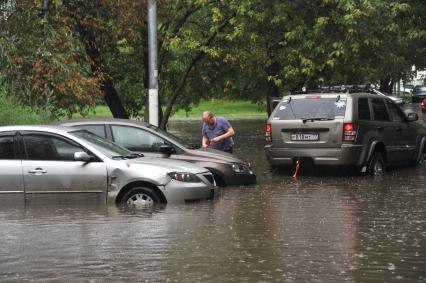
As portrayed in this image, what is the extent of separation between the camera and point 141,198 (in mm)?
9867

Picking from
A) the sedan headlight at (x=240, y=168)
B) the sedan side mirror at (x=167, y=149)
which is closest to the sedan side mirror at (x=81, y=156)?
the sedan side mirror at (x=167, y=149)

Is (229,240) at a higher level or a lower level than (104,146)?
lower

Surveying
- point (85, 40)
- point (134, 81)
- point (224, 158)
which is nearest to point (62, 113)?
point (85, 40)

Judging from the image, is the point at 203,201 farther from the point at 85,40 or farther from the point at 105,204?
the point at 85,40

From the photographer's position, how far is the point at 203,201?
10422mm

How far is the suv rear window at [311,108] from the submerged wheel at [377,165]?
1.24 metres

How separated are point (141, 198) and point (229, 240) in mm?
2584

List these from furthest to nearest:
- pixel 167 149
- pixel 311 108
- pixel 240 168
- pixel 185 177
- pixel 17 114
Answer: pixel 17 114
pixel 311 108
pixel 240 168
pixel 167 149
pixel 185 177

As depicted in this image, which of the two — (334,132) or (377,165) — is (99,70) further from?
(377,165)

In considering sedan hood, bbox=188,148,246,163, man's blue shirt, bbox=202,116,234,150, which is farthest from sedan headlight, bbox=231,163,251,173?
man's blue shirt, bbox=202,116,234,150

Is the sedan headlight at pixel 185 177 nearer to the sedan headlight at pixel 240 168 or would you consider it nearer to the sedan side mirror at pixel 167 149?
the sedan side mirror at pixel 167 149

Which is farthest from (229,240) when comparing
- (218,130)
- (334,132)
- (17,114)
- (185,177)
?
(17,114)

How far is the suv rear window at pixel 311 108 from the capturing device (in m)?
13.7

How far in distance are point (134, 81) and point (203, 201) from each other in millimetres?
15462
